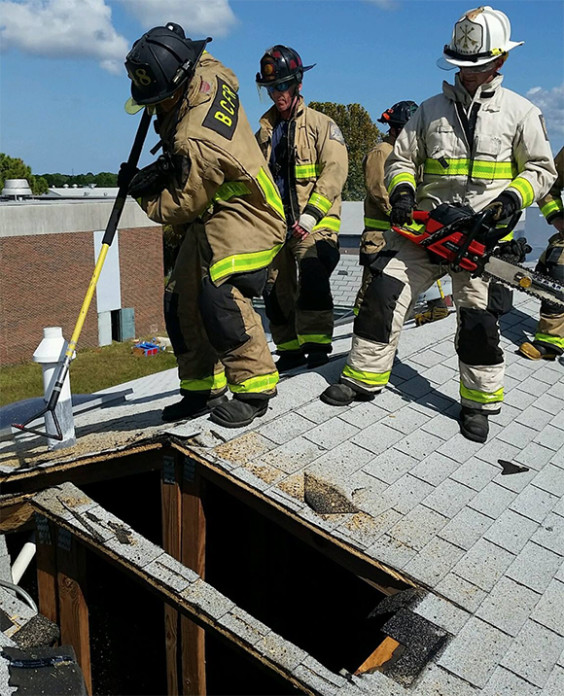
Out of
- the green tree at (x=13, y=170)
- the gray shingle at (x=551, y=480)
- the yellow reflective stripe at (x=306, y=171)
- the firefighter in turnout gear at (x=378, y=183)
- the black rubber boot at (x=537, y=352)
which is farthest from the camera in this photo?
the green tree at (x=13, y=170)

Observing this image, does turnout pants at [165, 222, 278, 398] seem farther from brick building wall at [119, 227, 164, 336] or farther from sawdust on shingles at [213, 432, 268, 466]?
brick building wall at [119, 227, 164, 336]

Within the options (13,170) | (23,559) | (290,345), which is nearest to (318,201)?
(290,345)

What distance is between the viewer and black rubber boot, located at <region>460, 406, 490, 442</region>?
12.7 feet

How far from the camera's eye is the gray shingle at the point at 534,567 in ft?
9.36

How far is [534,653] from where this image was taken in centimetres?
252

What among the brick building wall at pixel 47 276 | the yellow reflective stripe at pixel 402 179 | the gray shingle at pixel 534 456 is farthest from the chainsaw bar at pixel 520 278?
the brick building wall at pixel 47 276

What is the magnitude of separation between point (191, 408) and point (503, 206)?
200 centimetres

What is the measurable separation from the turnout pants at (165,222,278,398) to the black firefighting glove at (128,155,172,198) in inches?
13.4

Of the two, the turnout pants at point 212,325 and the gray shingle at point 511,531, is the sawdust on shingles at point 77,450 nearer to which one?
the turnout pants at point 212,325

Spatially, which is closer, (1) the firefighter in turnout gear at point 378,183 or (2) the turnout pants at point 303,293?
(2) the turnout pants at point 303,293

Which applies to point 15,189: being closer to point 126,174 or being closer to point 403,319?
point 126,174

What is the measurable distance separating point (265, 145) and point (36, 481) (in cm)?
267

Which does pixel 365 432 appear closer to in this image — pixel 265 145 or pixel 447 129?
pixel 447 129

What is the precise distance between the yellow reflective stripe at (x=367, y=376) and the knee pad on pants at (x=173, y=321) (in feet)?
3.03
